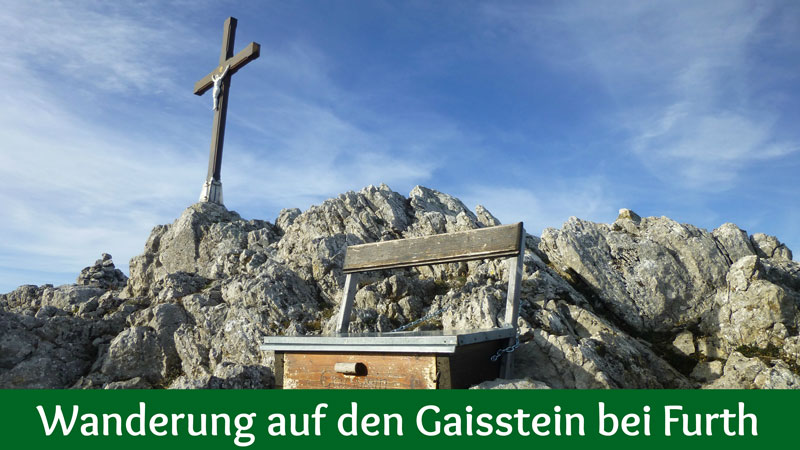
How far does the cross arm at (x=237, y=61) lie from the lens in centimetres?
2692

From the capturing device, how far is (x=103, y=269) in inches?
1000

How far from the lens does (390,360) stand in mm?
9086

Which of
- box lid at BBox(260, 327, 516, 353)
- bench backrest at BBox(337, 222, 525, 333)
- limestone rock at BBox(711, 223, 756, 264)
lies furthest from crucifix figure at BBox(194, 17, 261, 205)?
limestone rock at BBox(711, 223, 756, 264)

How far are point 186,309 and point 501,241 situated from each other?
451 inches

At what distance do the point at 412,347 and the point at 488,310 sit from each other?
4.75 meters

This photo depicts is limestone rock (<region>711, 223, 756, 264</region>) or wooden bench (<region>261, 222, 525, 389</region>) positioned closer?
wooden bench (<region>261, 222, 525, 389</region>)

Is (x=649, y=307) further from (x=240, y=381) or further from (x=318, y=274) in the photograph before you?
(x=240, y=381)

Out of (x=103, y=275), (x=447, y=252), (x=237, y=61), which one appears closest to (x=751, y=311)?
(x=447, y=252)

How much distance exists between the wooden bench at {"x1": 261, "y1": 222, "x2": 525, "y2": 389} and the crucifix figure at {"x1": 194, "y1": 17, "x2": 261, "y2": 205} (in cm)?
1751

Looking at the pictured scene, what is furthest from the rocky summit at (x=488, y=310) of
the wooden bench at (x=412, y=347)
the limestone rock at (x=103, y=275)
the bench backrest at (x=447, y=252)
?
the limestone rock at (x=103, y=275)

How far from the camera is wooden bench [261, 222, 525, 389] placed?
862cm

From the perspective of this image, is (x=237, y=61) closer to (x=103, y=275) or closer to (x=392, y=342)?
(x=103, y=275)

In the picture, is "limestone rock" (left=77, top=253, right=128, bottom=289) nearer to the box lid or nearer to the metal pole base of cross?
the metal pole base of cross

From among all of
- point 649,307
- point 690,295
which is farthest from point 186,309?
point 690,295
